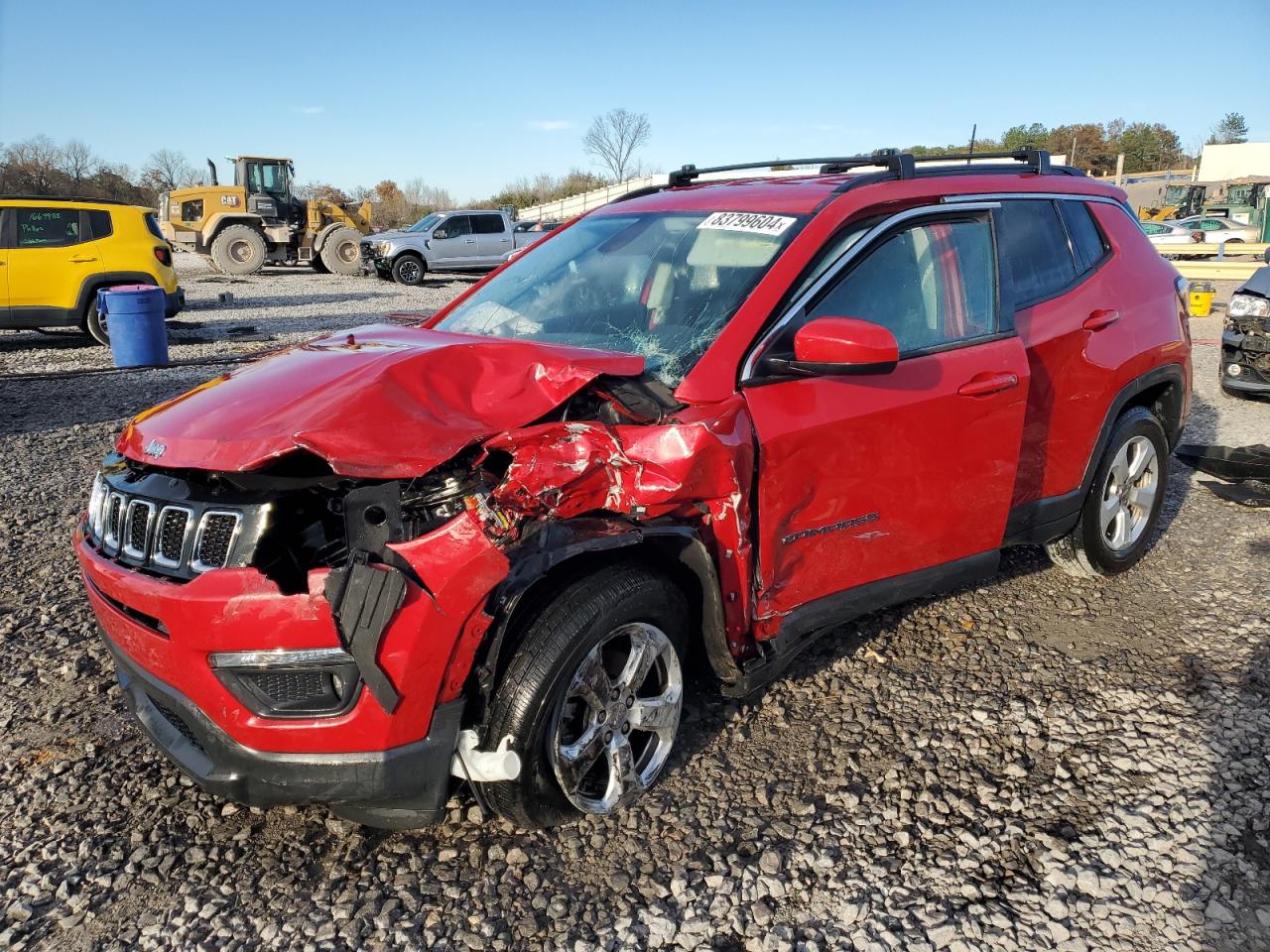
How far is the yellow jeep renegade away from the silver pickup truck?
11.2 metres

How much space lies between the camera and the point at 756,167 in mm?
4113

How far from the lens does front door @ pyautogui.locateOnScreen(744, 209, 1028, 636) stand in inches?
112

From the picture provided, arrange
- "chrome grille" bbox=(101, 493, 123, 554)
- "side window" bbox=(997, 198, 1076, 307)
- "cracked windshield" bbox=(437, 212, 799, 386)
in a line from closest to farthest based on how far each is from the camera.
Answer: "chrome grille" bbox=(101, 493, 123, 554)
"cracked windshield" bbox=(437, 212, 799, 386)
"side window" bbox=(997, 198, 1076, 307)

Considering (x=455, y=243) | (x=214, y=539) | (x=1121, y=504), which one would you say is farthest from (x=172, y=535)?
(x=455, y=243)

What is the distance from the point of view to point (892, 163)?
3.41m

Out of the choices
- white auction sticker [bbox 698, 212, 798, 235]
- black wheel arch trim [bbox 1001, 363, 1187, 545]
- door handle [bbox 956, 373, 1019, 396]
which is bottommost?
black wheel arch trim [bbox 1001, 363, 1187, 545]

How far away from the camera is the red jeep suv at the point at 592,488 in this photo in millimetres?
2209

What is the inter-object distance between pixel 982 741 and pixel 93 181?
195ft

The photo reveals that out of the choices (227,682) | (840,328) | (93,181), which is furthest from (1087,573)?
(93,181)

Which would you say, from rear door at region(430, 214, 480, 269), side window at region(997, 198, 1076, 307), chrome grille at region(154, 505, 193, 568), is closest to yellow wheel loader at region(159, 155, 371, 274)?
rear door at region(430, 214, 480, 269)

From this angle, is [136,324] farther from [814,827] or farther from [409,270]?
[409,270]

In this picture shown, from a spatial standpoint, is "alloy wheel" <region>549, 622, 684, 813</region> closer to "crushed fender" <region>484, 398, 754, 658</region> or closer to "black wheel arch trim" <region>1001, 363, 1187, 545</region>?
"crushed fender" <region>484, 398, 754, 658</region>

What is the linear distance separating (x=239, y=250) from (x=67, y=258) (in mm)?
12744

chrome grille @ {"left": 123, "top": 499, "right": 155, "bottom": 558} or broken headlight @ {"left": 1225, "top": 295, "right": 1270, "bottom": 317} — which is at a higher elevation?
broken headlight @ {"left": 1225, "top": 295, "right": 1270, "bottom": 317}
